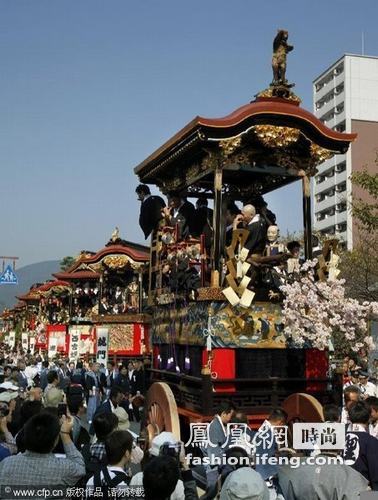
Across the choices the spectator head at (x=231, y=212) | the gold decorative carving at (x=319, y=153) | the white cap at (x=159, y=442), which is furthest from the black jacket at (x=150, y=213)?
the white cap at (x=159, y=442)

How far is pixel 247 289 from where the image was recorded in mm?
7508

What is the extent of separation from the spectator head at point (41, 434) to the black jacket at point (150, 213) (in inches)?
269

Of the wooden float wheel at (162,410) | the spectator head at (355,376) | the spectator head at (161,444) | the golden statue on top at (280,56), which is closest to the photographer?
the spectator head at (161,444)

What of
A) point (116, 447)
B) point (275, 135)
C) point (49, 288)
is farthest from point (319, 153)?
point (49, 288)

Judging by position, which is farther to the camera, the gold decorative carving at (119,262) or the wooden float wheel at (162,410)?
the gold decorative carving at (119,262)

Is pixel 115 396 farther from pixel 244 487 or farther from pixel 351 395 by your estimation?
pixel 244 487

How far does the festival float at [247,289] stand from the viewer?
24.3 feet

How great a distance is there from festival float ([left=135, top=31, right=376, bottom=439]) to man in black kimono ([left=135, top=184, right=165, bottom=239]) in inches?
54.4

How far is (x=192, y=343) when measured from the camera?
314 inches

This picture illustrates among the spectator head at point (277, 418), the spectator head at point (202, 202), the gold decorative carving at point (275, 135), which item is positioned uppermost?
the gold decorative carving at point (275, 135)

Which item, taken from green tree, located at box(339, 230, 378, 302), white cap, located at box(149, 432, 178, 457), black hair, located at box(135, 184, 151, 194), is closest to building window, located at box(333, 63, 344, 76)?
green tree, located at box(339, 230, 378, 302)

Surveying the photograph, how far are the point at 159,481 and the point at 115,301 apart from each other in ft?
79.3

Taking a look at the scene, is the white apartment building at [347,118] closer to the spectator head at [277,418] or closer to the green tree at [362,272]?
the green tree at [362,272]

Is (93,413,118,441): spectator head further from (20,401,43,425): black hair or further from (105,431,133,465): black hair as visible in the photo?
(20,401,43,425): black hair
